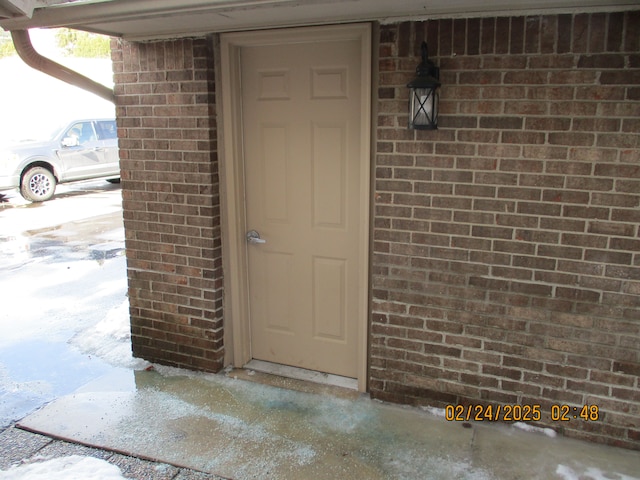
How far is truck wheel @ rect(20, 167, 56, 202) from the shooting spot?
11.4 metres

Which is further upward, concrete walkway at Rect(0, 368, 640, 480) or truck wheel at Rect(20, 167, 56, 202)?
truck wheel at Rect(20, 167, 56, 202)

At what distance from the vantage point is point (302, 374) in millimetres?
3891

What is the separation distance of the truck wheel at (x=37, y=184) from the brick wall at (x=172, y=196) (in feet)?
29.0

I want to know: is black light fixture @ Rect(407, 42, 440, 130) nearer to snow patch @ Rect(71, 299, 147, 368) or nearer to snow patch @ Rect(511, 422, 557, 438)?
snow patch @ Rect(511, 422, 557, 438)

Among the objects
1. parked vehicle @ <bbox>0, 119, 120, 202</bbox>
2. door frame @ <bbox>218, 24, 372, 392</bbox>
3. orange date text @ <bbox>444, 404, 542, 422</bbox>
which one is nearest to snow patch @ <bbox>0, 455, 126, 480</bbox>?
door frame @ <bbox>218, 24, 372, 392</bbox>

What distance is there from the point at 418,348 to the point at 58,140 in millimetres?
11052

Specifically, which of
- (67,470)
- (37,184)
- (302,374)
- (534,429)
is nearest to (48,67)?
(67,470)

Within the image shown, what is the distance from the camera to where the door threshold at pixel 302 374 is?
12.3ft

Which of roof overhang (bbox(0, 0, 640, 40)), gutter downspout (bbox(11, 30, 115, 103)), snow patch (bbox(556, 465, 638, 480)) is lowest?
snow patch (bbox(556, 465, 638, 480))

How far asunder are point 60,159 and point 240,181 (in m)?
9.92

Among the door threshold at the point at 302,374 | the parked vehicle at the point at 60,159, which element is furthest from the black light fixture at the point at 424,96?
the parked vehicle at the point at 60,159

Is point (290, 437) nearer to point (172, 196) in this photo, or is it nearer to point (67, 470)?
point (67, 470)

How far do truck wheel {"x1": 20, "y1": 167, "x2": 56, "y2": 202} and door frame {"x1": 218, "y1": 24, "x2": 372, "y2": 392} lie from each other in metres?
9.44

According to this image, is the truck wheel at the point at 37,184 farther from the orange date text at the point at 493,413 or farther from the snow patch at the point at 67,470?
the orange date text at the point at 493,413
